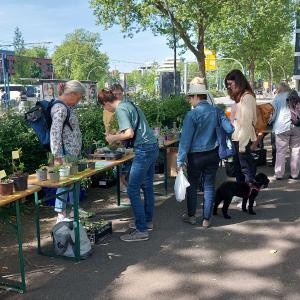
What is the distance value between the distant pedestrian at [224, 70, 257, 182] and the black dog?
14 cm

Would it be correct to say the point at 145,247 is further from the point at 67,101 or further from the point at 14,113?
the point at 14,113

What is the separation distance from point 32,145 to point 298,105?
461 cm

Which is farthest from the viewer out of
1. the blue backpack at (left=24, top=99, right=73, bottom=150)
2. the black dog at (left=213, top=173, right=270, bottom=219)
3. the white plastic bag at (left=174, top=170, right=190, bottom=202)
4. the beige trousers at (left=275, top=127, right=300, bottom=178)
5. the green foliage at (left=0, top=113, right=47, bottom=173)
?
the beige trousers at (left=275, top=127, right=300, bottom=178)

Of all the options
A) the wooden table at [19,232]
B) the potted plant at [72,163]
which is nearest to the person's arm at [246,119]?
the potted plant at [72,163]

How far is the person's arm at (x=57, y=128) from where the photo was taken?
4.72m

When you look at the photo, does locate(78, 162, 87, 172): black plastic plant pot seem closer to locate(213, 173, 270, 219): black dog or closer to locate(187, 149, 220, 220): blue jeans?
locate(187, 149, 220, 220): blue jeans

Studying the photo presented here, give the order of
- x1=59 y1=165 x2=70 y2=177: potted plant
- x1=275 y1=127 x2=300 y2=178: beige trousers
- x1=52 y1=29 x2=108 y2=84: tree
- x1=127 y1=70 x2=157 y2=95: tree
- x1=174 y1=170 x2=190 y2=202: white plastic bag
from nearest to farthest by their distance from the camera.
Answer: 1. x1=59 y1=165 x2=70 y2=177: potted plant
2. x1=174 y1=170 x2=190 y2=202: white plastic bag
3. x1=275 y1=127 x2=300 y2=178: beige trousers
4. x1=127 y1=70 x2=157 y2=95: tree
5. x1=52 y1=29 x2=108 y2=84: tree

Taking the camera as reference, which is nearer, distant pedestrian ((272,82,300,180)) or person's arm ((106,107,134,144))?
person's arm ((106,107,134,144))

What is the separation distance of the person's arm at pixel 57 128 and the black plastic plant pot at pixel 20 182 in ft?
3.09

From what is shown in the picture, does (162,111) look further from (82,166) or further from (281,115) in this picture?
(82,166)

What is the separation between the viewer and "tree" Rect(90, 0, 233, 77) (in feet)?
52.6

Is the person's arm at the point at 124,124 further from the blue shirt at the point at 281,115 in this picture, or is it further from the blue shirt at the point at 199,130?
the blue shirt at the point at 281,115

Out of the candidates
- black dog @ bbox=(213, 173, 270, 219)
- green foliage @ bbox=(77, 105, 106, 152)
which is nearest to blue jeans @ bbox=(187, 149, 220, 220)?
black dog @ bbox=(213, 173, 270, 219)

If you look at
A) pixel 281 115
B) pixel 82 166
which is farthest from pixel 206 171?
pixel 281 115
